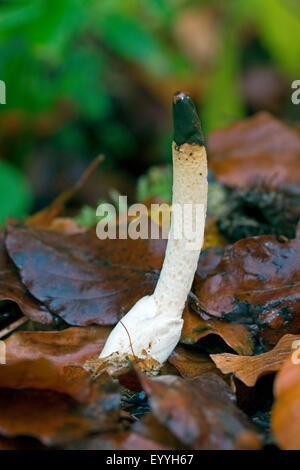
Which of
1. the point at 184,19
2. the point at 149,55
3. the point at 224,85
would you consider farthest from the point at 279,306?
the point at 184,19

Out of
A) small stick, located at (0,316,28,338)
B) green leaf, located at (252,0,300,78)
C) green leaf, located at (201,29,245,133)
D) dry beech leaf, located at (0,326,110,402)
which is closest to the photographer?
dry beech leaf, located at (0,326,110,402)

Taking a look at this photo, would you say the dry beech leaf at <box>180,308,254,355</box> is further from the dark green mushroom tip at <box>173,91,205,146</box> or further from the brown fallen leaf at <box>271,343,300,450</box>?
the dark green mushroom tip at <box>173,91,205,146</box>

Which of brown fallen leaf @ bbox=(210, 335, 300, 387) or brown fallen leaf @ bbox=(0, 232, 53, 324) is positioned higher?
brown fallen leaf @ bbox=(0, 232, 53, 324)

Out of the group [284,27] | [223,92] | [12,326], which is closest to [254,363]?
[12,326]

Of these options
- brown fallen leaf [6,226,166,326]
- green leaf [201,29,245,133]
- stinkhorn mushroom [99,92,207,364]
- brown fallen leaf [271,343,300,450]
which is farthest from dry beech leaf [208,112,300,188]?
green leaf [201,29,245,133]

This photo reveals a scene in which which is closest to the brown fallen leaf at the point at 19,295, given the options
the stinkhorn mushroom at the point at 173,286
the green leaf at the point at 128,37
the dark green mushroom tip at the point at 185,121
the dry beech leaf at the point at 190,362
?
the stinkhorn mushroom at the point at 173,286

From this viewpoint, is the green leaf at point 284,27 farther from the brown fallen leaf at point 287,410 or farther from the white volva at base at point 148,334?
the brown fallen leaf at point 287,410
